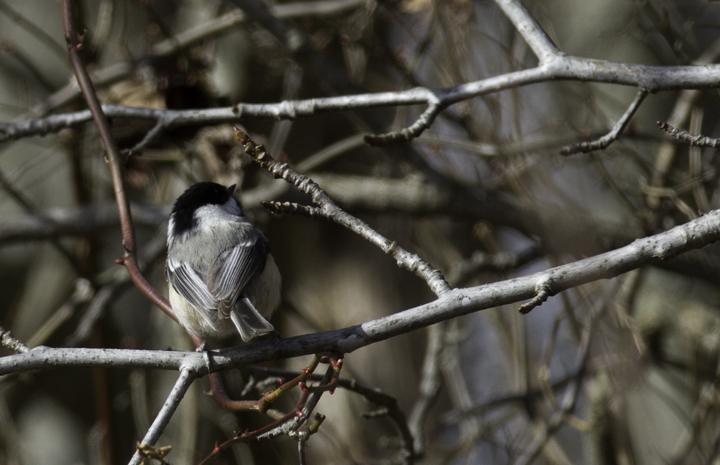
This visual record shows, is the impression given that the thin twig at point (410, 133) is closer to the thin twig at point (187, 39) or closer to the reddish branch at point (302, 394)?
the reddish branch at point (302, 394)

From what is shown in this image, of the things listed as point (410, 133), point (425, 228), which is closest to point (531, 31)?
point (410, 133)

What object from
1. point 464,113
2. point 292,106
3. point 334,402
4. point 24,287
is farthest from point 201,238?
point 24,287

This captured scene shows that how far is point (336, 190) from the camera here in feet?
9.79

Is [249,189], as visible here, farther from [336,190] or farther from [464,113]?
[464,113]

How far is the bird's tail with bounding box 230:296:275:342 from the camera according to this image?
5.14ft

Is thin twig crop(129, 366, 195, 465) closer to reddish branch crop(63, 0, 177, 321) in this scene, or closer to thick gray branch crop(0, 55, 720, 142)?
reddish branch crop(63, 0, 177, 321)

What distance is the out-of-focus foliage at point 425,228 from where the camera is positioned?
246 centimetres

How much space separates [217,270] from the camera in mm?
1879

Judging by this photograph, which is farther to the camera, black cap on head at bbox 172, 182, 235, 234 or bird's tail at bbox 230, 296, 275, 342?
black cap on head at bbox 172, 182, 235, 234

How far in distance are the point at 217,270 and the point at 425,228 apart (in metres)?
1.62

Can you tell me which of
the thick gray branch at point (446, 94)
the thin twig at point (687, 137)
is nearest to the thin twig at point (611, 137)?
the thick gray branch at point (446, 94)

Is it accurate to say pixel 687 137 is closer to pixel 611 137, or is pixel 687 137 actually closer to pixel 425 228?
pixel 611 137

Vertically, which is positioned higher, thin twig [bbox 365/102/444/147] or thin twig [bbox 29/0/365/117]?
thin twig [bbox 29/0/365/117]

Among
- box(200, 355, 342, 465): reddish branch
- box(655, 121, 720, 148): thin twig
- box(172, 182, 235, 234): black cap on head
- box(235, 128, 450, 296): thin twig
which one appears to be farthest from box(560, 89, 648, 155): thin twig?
box(172, 182, 235, 234): black cap on head
